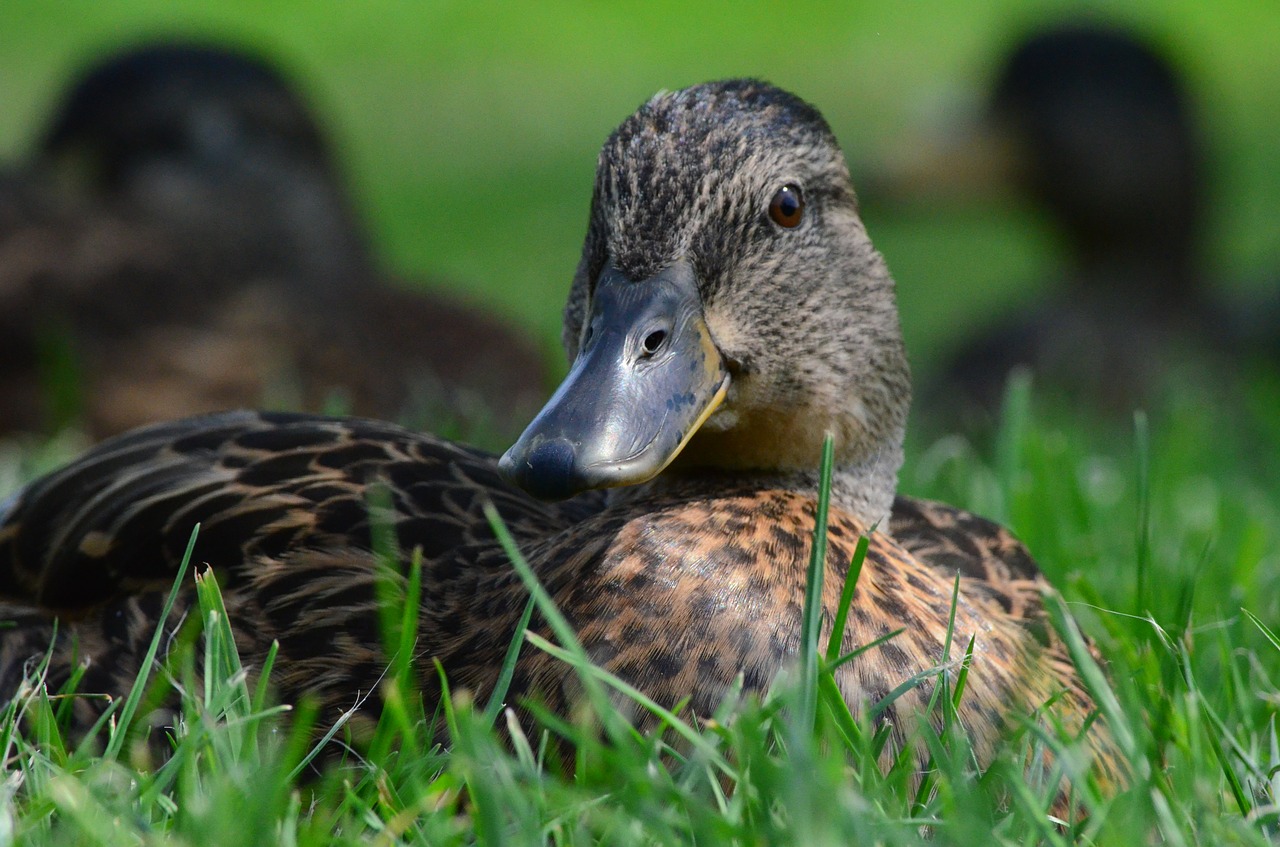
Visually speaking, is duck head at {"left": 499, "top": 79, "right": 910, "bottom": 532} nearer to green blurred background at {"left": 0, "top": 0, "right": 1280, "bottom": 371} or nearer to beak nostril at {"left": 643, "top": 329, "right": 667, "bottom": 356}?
beak nostril at {"left": 643, "top": 329, "right": 667, "bottom": 356}

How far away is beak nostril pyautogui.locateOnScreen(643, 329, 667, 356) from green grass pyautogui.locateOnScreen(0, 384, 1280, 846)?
43 cm

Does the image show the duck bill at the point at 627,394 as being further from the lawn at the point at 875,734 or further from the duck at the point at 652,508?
the lawn at the point at 875,734

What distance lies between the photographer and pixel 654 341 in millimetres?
2354

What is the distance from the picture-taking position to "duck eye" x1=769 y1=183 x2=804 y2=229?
8.53ft

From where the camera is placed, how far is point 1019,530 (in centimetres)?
360

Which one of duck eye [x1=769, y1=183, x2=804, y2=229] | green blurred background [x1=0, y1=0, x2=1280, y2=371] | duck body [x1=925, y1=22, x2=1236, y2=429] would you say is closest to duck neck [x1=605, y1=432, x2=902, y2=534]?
duck eye [x1=769, y1=183, x2=804, y2=229]

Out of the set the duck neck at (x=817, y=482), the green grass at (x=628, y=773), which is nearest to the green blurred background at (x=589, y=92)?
the duck neck at (x=817, y=482)

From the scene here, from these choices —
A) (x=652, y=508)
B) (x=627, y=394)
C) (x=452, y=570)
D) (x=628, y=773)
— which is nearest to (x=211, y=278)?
(x=452, y=570)

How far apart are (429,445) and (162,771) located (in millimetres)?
1080

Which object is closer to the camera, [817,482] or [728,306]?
[728,306]

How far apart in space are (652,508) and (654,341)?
0.26 meters

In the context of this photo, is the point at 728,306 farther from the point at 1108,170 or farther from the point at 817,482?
the point at 1108,170

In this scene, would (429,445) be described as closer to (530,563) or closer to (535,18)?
(530,563)

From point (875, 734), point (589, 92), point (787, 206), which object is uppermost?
point (787, 206)
